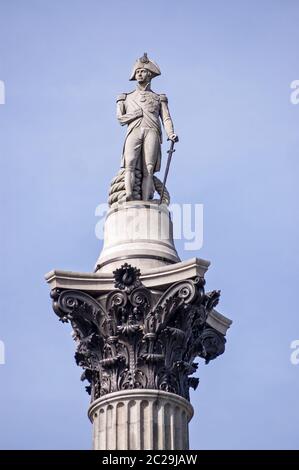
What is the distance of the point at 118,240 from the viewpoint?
43812 millimetres

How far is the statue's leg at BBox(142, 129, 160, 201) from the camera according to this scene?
45.3 meters

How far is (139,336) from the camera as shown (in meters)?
41.2

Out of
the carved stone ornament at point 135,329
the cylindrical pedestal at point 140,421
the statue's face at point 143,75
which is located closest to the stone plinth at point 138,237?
the carved stone ornament at point 135,329

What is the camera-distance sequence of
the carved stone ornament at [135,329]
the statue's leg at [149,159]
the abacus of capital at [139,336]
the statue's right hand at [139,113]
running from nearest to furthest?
the abacus of capital at [139,336], the carved stone ornament at [135,329], the statue's leg at [149,159], the statue's right hand at [139,113]

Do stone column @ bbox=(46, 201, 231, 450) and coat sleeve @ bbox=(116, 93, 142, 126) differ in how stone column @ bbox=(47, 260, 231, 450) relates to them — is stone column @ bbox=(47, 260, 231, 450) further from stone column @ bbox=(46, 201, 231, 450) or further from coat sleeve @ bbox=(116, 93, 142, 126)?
coat sleeve @ bbox=(116, 93, 142, 126)

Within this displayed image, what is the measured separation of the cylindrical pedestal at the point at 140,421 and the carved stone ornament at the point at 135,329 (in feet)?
0.95

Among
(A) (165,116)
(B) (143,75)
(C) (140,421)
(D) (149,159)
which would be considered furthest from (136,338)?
(B) (143,75)

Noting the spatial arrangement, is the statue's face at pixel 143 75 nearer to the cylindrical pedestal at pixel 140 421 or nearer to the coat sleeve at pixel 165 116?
the coat sleeve at pixel 165 116

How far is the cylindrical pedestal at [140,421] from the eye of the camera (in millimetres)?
40094

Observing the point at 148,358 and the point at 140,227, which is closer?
the point at 148,358

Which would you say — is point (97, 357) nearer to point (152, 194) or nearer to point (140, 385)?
point (140, 385)
